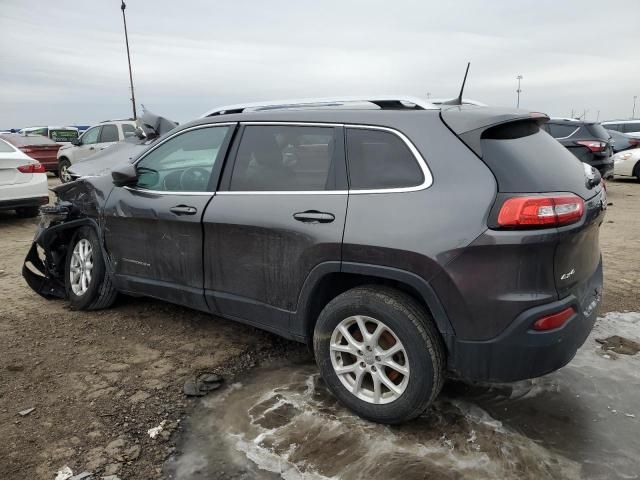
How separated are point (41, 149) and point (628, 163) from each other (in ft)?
56.1

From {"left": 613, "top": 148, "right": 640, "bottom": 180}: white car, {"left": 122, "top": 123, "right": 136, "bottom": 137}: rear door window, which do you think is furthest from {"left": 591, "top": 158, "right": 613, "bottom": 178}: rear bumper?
{"left": 122, "top": 123, "right": 136, "bottom": 137}: rear door window

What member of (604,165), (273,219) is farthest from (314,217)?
(604,165)

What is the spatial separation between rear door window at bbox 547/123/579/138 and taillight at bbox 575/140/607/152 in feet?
1.26

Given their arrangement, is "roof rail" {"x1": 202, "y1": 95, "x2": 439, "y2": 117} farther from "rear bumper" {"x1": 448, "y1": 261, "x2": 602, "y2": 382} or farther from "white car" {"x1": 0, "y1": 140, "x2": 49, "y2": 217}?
"white car" {"x1": 0, "y1": 140, "x2": 49, "y2": 217}

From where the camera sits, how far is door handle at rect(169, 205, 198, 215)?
A: 3.59 m

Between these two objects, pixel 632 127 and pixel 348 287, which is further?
pixel 632 127

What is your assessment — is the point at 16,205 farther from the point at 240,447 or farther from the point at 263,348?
the point at 240,447

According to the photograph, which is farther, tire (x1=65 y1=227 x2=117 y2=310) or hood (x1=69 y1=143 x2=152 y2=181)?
hood (x1=69 y1=143 x2=152 y2=181)

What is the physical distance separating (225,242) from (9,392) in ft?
5.29

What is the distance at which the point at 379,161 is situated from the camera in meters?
2.86

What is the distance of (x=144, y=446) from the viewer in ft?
9.11

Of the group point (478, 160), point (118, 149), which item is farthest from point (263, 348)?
point (118, 149)

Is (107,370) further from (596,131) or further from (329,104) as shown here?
(596,131)

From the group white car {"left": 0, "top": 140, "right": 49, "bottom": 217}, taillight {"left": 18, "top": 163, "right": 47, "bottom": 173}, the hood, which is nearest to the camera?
the hood
